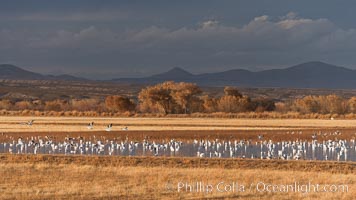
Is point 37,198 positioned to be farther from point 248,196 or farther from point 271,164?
point 271,164

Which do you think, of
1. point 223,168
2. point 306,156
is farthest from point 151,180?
point 306,156

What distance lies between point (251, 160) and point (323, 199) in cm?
A: 758

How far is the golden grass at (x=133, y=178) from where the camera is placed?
747 inches

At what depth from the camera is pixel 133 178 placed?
2203cm

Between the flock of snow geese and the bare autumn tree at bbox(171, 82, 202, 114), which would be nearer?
the flock of snow geese

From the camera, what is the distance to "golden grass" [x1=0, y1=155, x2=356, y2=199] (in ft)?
62.3

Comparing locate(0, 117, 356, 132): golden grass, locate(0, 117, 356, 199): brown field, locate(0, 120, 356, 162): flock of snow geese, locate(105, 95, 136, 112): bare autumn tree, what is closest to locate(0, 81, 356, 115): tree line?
locate(105, 95, 136, 112): bare autumn tree

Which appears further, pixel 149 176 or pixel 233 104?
pixel 233 104

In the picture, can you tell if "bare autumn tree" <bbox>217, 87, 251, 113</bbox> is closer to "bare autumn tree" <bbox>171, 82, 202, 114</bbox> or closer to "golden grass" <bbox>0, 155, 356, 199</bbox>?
"bare autumn tree" <bbox>171, 82, 202, 114</bbox>

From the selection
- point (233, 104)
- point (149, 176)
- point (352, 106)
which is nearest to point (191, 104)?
point (233, 104)

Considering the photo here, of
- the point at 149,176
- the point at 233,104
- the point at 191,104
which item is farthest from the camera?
the point at 233,104

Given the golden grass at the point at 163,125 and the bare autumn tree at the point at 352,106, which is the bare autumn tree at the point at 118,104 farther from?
the golden grass at the point at 163,125

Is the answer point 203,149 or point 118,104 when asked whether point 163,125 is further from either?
point 118,104

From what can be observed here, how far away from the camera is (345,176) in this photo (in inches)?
880
